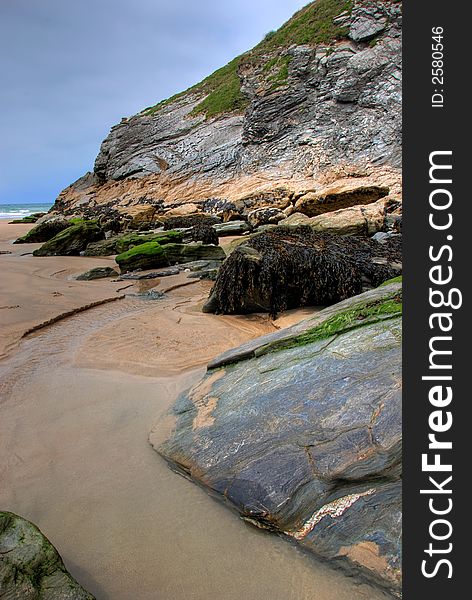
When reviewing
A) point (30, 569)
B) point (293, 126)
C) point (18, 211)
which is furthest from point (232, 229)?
point (18, 211)

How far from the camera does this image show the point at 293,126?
2583 cm

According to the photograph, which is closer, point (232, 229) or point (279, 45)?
point (232, 229)

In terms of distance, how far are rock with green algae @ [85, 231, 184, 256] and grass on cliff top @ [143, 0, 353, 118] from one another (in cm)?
1985

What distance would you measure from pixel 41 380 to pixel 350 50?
28.9 m

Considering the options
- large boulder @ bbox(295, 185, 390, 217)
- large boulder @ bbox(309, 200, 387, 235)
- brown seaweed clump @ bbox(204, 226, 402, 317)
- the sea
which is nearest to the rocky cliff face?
large boulder @ bbox(295, 185, 390, 217)

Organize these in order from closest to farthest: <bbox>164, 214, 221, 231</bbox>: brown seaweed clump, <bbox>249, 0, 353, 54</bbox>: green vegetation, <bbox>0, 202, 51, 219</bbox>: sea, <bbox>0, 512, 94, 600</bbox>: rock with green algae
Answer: <bbox>0, 512, 94, 600</bbox>: rock with green algae < <bbox>164, 214, 221, 231</bbox>: brown seaweed clump < <bbox>249, 0, 353, 54</bbox>: green vegetation < <bbox>0, 202, 51, 219</bbox>: sea

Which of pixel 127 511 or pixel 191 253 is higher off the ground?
pixel 191 253

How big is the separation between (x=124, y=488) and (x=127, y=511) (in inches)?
8.0

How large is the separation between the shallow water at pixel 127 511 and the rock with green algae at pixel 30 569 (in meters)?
0.26

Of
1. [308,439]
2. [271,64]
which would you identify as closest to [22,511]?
[308,439]

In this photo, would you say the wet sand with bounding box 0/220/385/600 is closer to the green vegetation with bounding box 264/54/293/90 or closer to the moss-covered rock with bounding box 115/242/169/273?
the moss-covered rock with bounding box 115/242/169/273

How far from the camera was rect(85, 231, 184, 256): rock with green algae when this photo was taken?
12570mm

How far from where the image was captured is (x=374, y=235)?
11.1 meters

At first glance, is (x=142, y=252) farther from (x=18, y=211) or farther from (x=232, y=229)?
(x=18, y=211)
